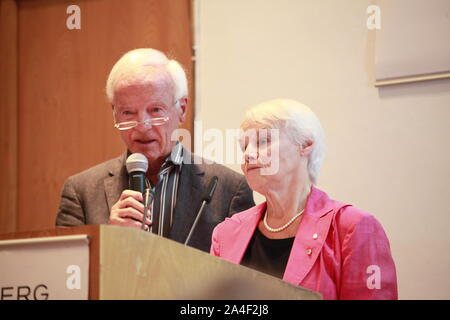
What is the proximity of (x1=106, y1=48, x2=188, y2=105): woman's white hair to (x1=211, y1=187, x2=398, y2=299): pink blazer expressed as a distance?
0.96 metres

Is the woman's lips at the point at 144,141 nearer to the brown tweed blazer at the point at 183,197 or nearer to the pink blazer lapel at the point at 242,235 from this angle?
the brown tweed blazer at the point at 183,197

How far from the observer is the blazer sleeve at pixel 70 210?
2.79 metres

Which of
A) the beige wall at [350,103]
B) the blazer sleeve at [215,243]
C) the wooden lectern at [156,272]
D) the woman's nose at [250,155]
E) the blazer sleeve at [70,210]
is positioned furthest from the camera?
the beige wall at [350,103]

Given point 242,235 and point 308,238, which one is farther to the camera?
point 242,235

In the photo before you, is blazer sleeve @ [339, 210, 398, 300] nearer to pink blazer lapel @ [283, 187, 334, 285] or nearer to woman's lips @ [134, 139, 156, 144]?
pink blazer lapel @ [283, 187, 334, 285]

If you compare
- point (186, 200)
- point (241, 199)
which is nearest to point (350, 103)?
point (241, 199)

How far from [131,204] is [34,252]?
475mm

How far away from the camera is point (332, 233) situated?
218cm

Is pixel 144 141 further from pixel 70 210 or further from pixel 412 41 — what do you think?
pixel 412 41

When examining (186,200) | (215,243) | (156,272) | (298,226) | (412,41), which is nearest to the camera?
(156,272)

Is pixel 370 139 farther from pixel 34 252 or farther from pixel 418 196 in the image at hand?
pixel 34 252

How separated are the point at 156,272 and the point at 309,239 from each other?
806 mm

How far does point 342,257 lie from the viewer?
2.14 m

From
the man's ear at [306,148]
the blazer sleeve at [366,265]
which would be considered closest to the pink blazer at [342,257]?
the blazer sleeve at [366,265]
